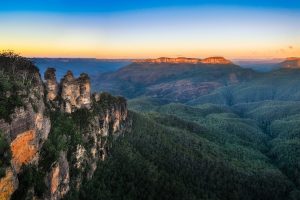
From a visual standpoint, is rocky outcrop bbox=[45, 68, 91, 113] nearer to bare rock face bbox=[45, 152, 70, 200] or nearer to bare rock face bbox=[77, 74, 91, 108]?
bare rock face bbox=[77, 74, 91, 108]

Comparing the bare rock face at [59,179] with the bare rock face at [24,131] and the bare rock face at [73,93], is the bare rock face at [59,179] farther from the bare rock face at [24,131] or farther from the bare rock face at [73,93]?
the bare rock face at [73,93]

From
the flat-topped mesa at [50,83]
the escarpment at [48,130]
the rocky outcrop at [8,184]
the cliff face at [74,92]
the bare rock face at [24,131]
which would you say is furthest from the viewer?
the cliff face at [74,92]

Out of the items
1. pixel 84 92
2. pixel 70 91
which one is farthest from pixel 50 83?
pixel 84 92

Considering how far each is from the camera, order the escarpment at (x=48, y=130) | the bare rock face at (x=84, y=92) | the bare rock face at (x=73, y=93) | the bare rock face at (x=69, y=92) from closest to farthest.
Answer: the escarpment at (x=48, y=130)
the bare rock face at (x=73, y=93)
the bare rock face at (x=69, y=92)
the bare rock face at (x=84, y=92)

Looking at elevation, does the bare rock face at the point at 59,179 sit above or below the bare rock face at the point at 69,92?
below

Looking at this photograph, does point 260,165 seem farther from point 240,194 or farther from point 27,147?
point 27,147

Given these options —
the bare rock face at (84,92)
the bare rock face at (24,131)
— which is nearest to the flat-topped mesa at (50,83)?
the bare rock face at (84,92)

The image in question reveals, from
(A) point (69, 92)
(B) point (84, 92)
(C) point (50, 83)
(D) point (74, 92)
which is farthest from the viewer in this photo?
(B) point (84, 92)

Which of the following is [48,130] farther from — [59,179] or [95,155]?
[95,155]
